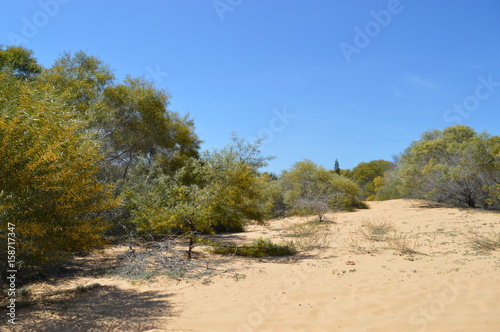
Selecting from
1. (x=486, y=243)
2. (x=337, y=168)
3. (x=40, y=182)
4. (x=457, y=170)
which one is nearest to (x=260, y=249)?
(x=486, y=243)

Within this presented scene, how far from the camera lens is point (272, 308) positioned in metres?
5.23

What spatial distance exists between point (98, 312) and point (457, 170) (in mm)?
19960

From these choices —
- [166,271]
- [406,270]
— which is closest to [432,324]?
[406,270]

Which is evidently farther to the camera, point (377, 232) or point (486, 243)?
point (377, 232)

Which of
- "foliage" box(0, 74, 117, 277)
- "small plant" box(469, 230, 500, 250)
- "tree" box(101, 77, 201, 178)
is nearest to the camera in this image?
"foliage" box(0, 74, 117, 277)

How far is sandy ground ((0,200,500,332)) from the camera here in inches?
175

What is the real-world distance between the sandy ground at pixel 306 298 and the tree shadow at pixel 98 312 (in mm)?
14

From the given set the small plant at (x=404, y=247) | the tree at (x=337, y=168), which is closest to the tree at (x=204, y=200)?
the small plant at (x=404, y=247)

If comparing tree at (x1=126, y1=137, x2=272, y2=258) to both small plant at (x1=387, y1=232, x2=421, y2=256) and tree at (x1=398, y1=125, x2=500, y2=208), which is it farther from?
tree at (x1=398, y1=125, x2=500, y2=208)

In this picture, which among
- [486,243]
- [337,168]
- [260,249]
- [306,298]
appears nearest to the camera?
[306,298]

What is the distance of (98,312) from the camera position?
199 inches

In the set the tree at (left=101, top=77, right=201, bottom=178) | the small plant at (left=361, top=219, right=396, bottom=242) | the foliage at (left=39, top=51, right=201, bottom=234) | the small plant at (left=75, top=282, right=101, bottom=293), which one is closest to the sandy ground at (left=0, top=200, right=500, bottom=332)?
the small plant at (left=75, top=282, right=101, bottom=293)

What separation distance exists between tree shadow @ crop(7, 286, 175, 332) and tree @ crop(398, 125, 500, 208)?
1656cm

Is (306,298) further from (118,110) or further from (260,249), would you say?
(118,110)
